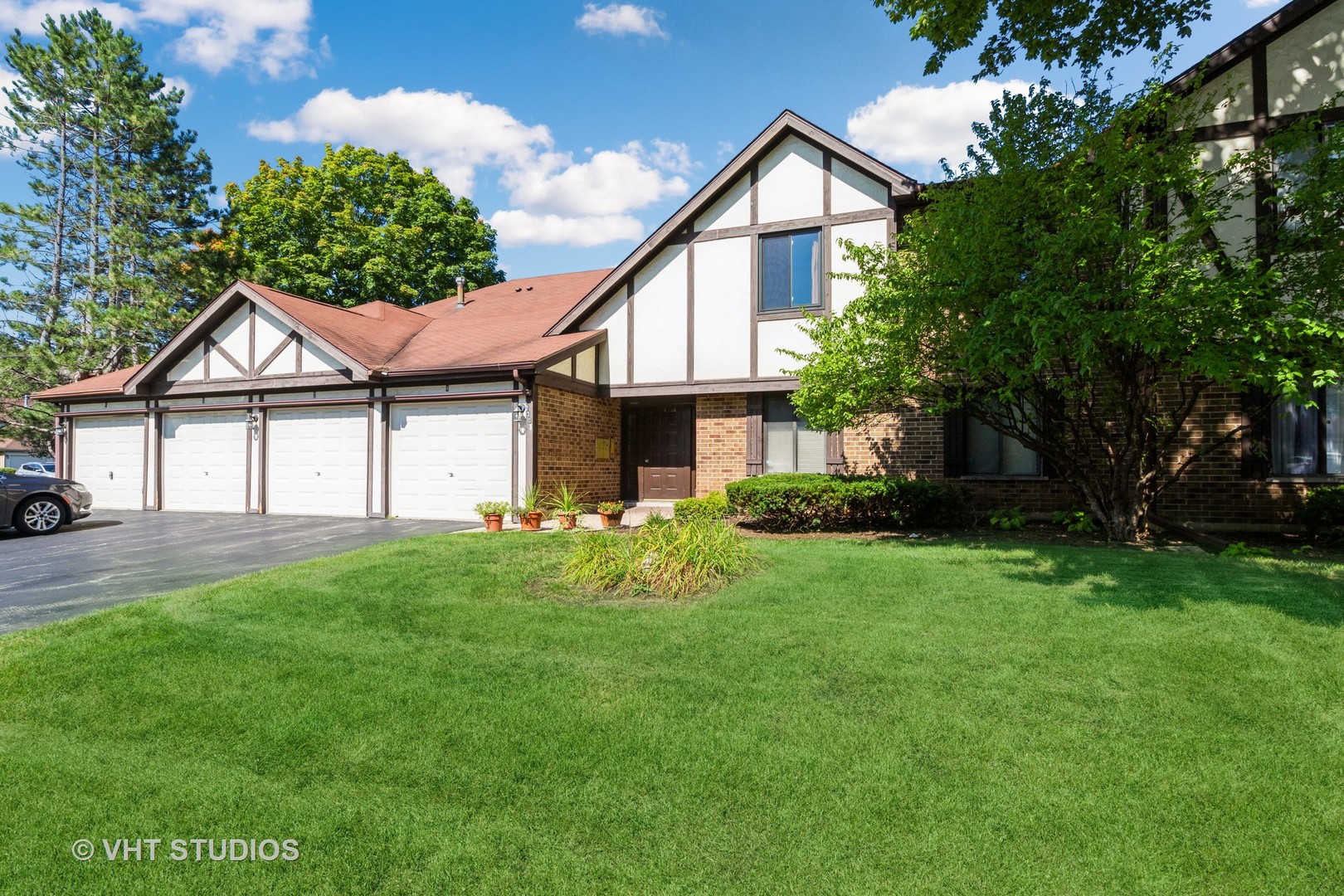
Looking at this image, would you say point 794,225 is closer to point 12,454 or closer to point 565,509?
point 565,509

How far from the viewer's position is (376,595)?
251 inches

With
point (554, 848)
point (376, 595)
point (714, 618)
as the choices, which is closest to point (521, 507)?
point (376, 595)

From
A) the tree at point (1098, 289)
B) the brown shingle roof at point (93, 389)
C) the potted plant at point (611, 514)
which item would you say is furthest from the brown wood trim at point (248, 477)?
the tree at point (1098, 289)

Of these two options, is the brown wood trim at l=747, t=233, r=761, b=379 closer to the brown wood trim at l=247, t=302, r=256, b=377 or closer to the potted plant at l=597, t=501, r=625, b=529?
the potted plant at l=597, t=501, r=625, b=529

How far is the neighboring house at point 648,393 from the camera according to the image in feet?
33.6

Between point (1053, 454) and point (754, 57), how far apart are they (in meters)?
8.69

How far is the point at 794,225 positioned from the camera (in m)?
12.9

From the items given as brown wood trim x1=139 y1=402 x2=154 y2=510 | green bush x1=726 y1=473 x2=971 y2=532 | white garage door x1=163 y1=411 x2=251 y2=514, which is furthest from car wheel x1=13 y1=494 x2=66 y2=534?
green bush x1=726 y1=473 x2=971 y2=532

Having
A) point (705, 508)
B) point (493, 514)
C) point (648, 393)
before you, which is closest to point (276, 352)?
point (493, 514)

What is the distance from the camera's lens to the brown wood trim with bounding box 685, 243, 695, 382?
1369cm

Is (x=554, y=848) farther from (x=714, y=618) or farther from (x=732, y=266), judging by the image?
(x=732, y=266)

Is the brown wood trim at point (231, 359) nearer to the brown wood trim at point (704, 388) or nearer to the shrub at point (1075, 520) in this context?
the brown wood trim at point (704, 388)

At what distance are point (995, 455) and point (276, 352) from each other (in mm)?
14919

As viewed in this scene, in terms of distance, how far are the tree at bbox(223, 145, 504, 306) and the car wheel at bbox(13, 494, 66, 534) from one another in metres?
16.4
